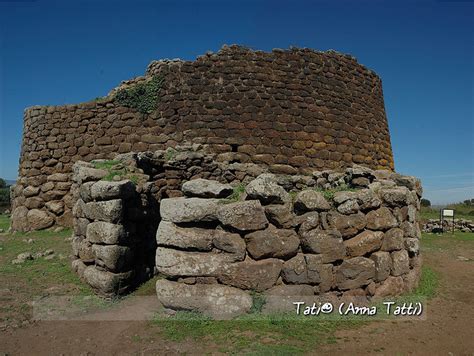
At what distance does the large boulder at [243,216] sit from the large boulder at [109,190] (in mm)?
1818

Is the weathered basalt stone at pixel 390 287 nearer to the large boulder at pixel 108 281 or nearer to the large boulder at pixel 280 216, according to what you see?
the large boulder at pixel 280 216

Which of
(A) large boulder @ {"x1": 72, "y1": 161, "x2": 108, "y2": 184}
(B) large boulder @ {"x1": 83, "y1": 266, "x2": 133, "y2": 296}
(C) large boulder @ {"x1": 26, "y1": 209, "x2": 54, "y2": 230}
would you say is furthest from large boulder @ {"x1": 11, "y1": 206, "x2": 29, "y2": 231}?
(B) large boulder @ {"x1": 83, "y1": 266, "x2": 133, "y2": 296}

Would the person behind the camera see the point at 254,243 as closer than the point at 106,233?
Yes

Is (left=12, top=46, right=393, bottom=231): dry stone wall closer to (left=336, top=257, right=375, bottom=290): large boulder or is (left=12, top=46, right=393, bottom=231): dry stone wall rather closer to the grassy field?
(left=336, top=257, right=375, bottom=290): large boulder

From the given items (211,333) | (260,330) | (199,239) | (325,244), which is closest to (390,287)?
(325,244)

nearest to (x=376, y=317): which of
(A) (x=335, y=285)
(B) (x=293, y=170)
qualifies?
(A) (x=335, y=285)

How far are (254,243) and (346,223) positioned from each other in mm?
1327

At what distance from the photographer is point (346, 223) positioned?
15.9 feet

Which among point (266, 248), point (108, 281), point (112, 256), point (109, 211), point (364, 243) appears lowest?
point (108, 281)

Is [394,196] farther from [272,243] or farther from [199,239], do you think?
[199,239]

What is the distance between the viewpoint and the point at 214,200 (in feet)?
15.5

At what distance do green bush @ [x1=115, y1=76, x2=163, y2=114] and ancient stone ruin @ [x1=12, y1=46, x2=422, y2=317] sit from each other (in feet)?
0.14

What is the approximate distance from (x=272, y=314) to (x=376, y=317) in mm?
1348

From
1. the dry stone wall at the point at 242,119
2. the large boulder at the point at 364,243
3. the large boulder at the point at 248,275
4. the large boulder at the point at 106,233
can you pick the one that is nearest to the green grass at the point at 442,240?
the dry stone wall at the point at 242,119
